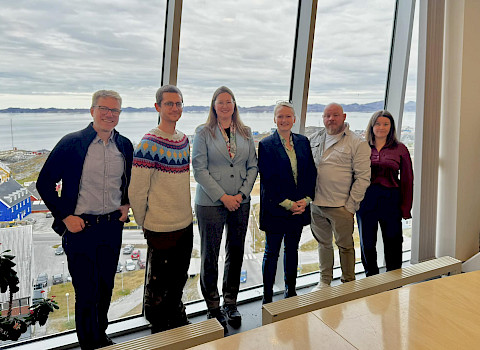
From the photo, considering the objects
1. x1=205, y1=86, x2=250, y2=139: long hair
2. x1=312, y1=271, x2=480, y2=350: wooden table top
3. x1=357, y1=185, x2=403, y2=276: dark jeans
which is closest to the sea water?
x1=205, y1=86, x2=250, y2=139: long hair

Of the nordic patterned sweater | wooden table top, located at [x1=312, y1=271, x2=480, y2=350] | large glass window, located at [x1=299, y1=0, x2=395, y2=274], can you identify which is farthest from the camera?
large glass window, located at [x1=299, y1=0, x2=395, y2=274]

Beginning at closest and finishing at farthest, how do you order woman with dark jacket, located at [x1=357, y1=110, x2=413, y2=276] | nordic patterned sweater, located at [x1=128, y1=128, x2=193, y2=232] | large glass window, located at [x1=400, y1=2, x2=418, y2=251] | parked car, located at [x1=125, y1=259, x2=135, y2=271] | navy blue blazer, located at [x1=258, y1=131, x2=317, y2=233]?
nordic patterned sweater, located at [x1=128, y1=128, x2=193, y2=232]
navy blue blazer, located at [x1=258, y1=131, x2=317, y2=233]
parked car, located at [x1=125, y1=259, x2=135, y2=271]
woman with dark jacket, located at [x1=357, y1=110, x2=413, y2=276]
large glass window, located at [x1=400, y1=2, x2=418, y2=251]

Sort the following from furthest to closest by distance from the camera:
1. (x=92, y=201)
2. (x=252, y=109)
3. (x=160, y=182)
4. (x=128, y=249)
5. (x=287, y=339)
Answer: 1. (x=252, y=109)
2. (x=128, y=249)
3. (x=160, y=182)
4. (x=92, y=201)
5. (x=287, y=339)

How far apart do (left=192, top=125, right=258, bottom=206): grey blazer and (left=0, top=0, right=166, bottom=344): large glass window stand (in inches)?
21.3

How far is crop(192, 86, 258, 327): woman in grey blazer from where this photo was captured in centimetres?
Result: 232

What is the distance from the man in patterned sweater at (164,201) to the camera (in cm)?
208

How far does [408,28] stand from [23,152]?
11.6 feet

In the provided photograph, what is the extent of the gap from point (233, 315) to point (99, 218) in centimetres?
120

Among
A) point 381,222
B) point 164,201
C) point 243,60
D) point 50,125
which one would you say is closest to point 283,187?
point 164,201

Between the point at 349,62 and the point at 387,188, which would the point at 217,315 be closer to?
the point at 387,188

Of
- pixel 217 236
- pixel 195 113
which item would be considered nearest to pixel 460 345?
pixel 217 236

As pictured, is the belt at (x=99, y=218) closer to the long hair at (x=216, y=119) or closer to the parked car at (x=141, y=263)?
the parked car at (x=141, y=263)

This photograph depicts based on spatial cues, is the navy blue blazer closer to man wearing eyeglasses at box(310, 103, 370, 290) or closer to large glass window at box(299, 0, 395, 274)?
man wearing eyeglasses at box(310, 103, 370, 290)

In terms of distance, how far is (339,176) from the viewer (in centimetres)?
259
